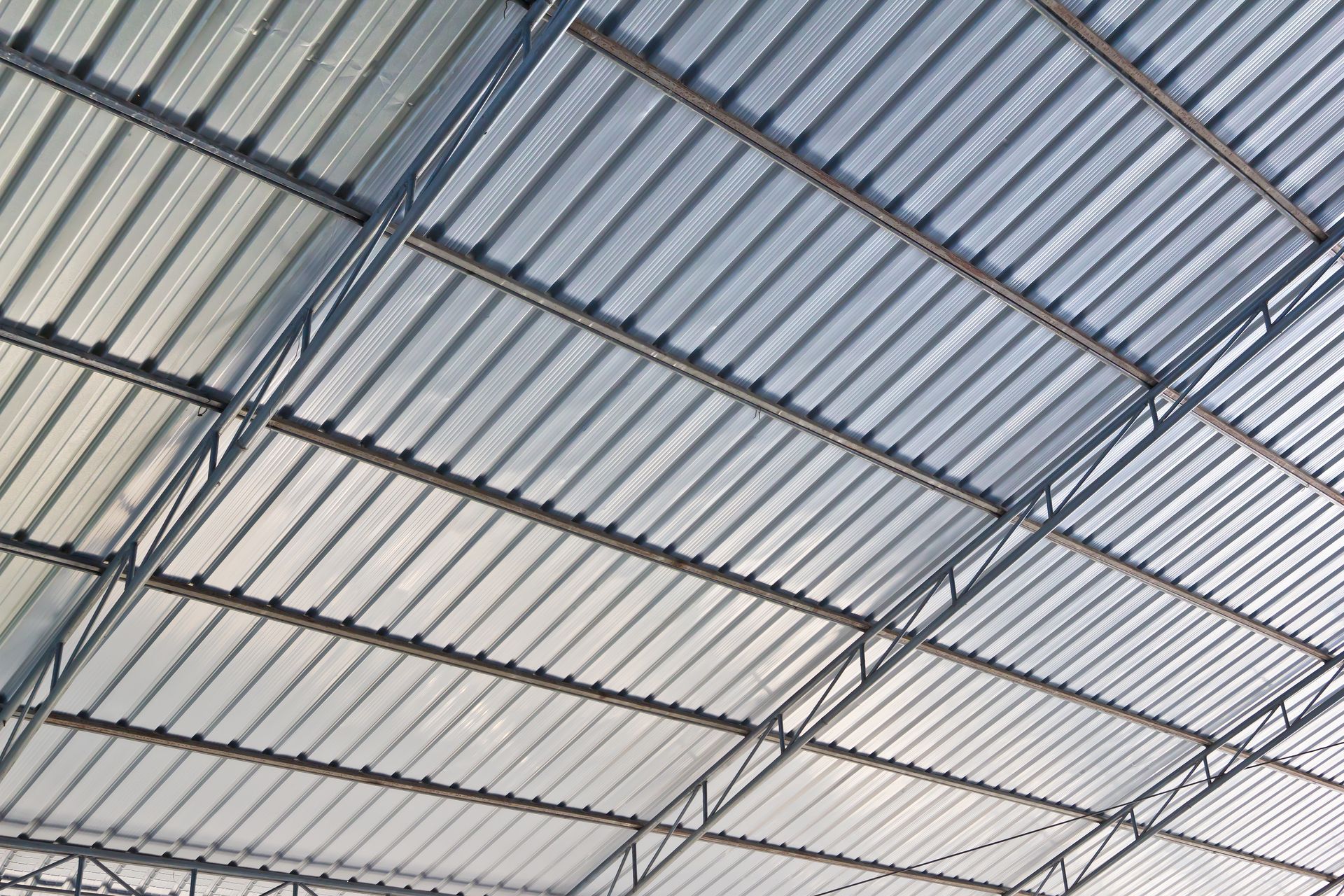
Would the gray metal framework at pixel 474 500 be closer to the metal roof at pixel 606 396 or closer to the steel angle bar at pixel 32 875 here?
the metal roof at pixel 606 396

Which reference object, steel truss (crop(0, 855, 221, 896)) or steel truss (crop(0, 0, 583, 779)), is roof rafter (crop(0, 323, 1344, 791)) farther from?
steel truss (crop(0, 855, 221, 896))

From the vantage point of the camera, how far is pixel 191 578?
53.3 feet

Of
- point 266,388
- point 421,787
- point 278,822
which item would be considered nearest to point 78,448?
point 266,388

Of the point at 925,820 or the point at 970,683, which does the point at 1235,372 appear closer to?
the point at 970,683

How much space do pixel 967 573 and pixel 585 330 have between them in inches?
352

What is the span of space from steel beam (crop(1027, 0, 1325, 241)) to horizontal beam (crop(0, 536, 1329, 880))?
40.2 ft

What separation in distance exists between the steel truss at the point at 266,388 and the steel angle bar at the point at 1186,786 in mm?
22831

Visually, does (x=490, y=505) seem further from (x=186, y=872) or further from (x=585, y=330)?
(x=186, y=872)

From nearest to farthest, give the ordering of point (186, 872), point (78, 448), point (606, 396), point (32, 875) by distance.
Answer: point (78, 448) < point (606, 396) < point (32, 875) < point (186, 872)

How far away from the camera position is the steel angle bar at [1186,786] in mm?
26734

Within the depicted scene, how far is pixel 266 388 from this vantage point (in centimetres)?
1411

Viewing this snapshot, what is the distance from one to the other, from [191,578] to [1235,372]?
15.5m

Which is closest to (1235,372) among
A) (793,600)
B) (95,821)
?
(793,600)

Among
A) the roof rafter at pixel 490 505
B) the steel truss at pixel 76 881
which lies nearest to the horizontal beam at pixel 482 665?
the roof rafter at pixel 490 505
